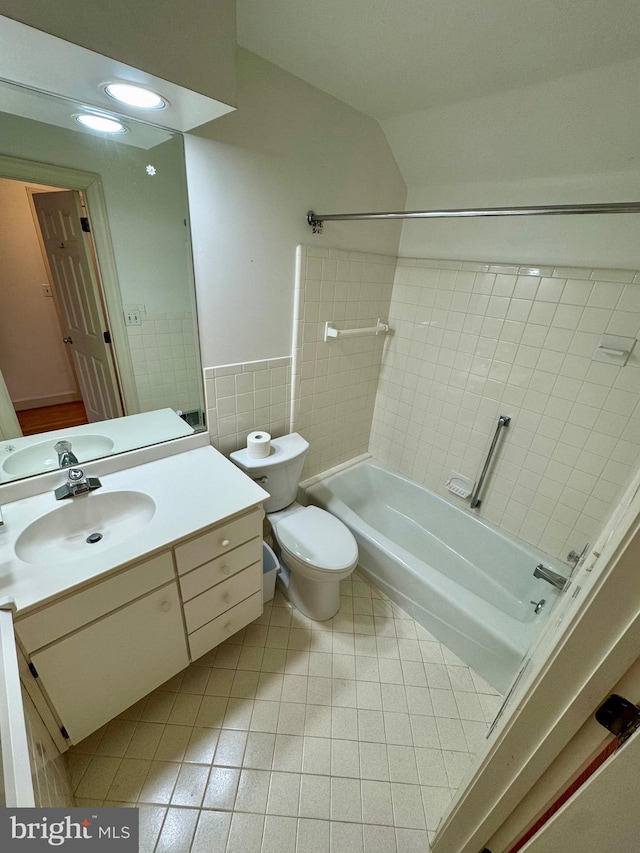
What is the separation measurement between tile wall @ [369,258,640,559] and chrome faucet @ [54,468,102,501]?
1749 millimetres

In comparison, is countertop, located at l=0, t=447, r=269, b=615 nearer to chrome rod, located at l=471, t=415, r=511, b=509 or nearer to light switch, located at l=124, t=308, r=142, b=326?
light switch, located at l=124, t=308, r=142, b=326

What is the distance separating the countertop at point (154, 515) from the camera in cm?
86

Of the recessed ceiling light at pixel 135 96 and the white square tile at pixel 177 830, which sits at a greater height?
the recessed ceiling light at pixel 135 96

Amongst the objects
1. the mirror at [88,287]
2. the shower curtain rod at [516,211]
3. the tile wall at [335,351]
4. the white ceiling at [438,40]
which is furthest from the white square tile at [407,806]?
the white ceiling at [438,40]

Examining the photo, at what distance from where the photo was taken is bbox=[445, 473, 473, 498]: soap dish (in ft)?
6.47

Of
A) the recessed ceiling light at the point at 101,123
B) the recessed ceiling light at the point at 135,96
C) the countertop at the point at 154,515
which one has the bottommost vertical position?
the countertop at the point at 154,515

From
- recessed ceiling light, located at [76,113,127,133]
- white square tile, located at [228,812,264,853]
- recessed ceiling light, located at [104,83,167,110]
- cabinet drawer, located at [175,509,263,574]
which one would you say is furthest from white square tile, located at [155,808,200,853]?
recessed ceiling light, located at [76,113,127,133]

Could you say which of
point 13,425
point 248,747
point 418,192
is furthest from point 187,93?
point 248,747

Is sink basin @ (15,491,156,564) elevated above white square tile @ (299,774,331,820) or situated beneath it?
elevated above

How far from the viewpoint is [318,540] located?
159cm

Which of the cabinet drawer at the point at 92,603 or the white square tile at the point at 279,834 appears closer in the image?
the cabinet drawer at the point at 92,603
